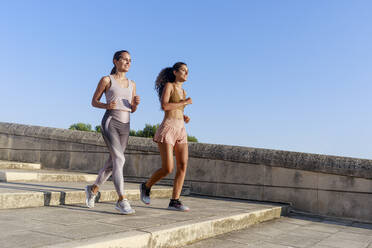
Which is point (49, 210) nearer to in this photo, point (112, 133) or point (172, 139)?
point (112, 133)

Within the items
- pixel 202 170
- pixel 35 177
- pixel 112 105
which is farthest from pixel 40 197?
pixel 202 170

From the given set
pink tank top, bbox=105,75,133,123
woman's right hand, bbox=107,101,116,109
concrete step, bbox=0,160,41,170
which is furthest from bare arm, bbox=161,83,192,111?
concrete step, bbox=0,160,41,170

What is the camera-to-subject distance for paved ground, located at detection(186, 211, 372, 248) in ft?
12.0

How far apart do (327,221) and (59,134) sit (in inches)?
257

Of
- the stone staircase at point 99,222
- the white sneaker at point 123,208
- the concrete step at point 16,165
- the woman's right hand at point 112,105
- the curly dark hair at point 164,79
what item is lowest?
the stone staircase at point 99,222

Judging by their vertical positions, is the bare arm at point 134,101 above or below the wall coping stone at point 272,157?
above

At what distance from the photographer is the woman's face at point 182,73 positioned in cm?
480

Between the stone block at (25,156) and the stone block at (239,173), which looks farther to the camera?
the stone block at (25,156)

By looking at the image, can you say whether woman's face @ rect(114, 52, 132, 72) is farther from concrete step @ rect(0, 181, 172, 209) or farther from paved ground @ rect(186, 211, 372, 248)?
paved ground @ rect(186, 211, 372, 248)

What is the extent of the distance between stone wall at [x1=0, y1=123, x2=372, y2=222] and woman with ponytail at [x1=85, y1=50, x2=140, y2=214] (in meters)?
3.37

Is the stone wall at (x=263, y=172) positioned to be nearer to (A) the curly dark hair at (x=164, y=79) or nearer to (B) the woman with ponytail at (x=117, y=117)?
(A) the curly dark hair at (x=164, y=79)

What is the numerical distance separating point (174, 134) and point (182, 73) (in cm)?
81

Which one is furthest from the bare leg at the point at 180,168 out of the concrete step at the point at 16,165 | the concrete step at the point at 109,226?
the concrete step at the point at 16,165

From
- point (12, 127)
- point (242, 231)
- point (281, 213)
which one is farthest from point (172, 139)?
point (12, 127)
